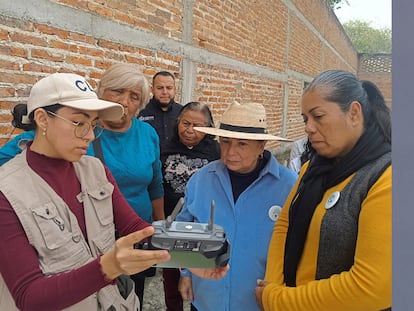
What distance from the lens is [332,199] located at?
1.45 m

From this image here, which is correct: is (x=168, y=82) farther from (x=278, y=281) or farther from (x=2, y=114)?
(x=278, y=281)

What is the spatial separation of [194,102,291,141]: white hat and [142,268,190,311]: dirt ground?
2101 millimetres

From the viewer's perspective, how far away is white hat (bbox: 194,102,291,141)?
6.63 feet

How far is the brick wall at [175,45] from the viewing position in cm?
273

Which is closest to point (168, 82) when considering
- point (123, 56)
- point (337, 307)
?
point (123, 56)

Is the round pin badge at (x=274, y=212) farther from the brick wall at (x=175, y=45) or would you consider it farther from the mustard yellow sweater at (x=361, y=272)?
the brick wall at (x=175, y=45)

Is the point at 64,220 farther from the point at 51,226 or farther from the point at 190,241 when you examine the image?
the point at 190,241

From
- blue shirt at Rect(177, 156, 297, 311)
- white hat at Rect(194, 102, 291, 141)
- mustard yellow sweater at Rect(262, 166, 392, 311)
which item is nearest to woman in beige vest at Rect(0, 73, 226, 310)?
mustard yellow sweater at Rect(262, 166, 392, 311)

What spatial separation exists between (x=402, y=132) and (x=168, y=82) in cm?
371

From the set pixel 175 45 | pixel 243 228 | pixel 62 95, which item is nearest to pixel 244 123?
pixel 243 228

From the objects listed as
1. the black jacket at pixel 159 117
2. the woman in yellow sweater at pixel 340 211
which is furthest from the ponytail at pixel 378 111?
the black jacket at pixel 159 117

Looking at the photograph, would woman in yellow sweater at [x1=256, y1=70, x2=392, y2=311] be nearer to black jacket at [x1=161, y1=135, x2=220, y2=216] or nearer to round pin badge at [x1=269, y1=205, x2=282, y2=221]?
round pin badge at [x1=269, y1=205, x2=282, y2=221]

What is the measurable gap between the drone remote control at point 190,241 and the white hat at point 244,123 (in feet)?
2.83

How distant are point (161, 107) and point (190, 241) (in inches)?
121
